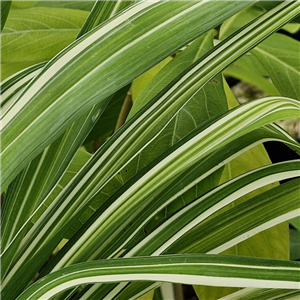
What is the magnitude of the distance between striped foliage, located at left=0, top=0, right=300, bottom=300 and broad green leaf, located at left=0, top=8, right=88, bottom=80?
16cm

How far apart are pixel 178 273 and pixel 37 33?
19.2 inches

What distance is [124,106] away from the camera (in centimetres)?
81

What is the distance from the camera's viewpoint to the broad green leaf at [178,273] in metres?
0.27

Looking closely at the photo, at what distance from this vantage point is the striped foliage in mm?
247

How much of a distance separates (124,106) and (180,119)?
355 mm

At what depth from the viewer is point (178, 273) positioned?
27cm

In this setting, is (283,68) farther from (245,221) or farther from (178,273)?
(178,273)

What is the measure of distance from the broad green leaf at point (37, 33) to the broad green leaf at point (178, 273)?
1.39 ft

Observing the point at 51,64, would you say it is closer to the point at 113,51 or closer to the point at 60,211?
the point at 113,51

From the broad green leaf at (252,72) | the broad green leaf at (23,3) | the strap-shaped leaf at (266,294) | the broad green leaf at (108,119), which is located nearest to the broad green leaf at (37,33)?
the broad green leaf at (23,3)

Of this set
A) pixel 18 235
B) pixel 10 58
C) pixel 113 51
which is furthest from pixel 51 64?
pixel 10 58

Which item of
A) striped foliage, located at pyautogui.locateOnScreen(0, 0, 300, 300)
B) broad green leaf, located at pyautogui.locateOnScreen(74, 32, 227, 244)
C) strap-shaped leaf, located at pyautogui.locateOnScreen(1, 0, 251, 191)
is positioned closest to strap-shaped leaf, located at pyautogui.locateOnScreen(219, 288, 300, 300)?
striped foliage, located at pyautogui.locateOnScreen(0, 0, 300, 300)

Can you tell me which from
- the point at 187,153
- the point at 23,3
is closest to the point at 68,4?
the point at 23,3

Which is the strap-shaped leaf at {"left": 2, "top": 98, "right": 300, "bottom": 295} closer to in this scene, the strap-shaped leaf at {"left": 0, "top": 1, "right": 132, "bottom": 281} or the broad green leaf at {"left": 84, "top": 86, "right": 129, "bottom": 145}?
the strap-shaped leaf at {"left": 0, "top": 1, "right": 132, "bottom": 281}
